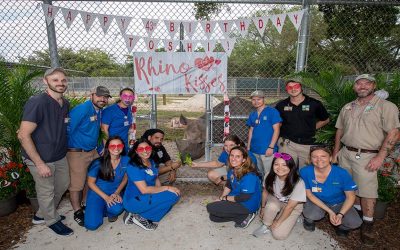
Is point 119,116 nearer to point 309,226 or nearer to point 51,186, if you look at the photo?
point 51,186

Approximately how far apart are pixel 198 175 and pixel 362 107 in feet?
10.3

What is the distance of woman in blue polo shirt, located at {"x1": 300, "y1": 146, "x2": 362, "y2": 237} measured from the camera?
3484 millimetres

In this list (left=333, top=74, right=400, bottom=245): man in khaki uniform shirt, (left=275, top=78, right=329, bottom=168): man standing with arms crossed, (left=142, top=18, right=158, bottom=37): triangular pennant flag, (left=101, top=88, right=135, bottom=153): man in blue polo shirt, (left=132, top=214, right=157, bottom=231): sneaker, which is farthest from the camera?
(left=142, top=18, right=158, bottom=37): triangular pennant flag

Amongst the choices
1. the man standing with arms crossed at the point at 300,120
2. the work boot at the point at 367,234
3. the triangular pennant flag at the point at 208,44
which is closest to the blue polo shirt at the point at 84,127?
the triangular pennant flag at the point at 208,44

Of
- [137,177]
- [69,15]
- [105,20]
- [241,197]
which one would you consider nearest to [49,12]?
[69,15]

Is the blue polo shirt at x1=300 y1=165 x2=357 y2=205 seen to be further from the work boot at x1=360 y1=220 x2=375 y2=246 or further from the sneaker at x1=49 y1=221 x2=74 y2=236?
the sneaker at x1=49 y1=221 x2=74 y2=236

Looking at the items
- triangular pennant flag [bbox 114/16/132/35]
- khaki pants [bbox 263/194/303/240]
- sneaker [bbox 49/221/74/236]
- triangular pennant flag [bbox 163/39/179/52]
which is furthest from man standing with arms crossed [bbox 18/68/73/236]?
khaki pants [bbox 263/194/303/240]

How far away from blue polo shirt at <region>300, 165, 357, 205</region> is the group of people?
0.5 inches

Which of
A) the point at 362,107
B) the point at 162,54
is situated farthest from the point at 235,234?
the point at 162,54

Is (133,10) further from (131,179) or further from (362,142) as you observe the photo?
(362,142)

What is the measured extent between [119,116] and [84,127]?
66 cm

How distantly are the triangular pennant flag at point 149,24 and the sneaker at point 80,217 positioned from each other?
2.81m

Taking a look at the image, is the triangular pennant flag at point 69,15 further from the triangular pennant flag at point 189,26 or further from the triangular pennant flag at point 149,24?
the triangular pennant flag at point 189,26

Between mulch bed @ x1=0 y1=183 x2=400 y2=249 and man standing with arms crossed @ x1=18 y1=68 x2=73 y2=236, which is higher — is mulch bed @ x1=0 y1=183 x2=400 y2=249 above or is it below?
below
